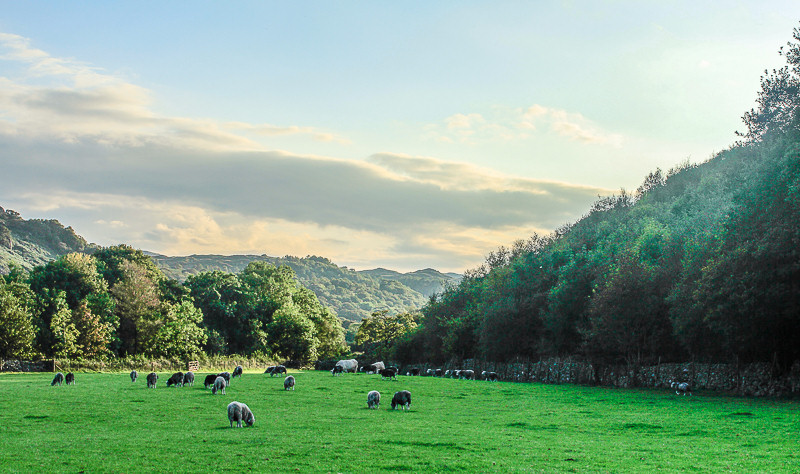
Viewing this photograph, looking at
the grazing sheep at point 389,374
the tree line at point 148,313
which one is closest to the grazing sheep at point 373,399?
the grazing sheep at point 389,374

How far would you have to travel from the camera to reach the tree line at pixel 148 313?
77875 millimetres

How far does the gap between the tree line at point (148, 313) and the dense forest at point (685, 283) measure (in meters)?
32.1

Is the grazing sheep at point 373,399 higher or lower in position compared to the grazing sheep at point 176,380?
higher

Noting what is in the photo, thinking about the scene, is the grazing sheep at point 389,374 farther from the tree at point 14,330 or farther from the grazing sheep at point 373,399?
the tree at point 14,330

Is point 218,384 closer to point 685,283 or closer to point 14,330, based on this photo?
point 685,283

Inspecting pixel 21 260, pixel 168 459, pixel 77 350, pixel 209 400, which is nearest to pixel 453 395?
pixel 209 400

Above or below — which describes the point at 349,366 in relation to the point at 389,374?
below

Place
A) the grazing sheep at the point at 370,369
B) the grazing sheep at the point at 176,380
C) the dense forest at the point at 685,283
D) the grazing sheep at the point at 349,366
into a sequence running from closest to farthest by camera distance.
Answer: the dense forest at the point at 685,283 → the grazing sheep at the point at 176,380 → the grazing sheep at the point at 370,369 → the grazing sheep at the point at 349,366

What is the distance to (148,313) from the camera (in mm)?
89625

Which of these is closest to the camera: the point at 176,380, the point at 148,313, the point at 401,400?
the point at 401,400

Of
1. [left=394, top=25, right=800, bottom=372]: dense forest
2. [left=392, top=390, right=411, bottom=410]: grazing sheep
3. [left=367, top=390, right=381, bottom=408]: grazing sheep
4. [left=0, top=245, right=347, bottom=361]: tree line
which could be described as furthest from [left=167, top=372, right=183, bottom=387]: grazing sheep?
[left=0, top=245, right=347, bottom=361]: tree line

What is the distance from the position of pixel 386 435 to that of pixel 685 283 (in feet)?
102

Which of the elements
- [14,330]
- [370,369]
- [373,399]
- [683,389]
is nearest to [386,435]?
[373,399]

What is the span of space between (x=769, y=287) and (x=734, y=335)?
194 inches
